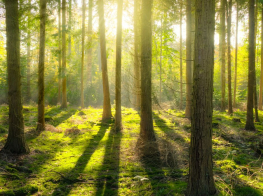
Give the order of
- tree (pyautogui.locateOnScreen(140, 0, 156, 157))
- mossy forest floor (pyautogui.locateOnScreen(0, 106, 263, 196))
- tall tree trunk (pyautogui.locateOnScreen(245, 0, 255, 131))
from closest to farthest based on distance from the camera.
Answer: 1. mossy forest floor (pyautogui.locateOnScreen(0, 106, 263, 196))
2. tree (pyautogui.locateOnScreen(140, 0, 156, 157))
3. tall tree trunk (pyautogui.locateOnScreen(245, 0, 255, 131))

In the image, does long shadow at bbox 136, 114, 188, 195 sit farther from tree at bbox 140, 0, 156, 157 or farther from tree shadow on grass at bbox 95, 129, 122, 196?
tree shadow on grass at bbox 95, 129, 122, 196

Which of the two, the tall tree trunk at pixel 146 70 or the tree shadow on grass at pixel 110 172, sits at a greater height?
the tall tree trunk at pixel 146 70

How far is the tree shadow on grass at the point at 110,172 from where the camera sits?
4.85 meters

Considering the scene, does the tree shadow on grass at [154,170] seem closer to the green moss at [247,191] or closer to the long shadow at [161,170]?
the long shadow at [161,170]

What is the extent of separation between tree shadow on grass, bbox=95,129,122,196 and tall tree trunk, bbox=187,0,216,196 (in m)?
1.87

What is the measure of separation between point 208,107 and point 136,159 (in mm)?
3522

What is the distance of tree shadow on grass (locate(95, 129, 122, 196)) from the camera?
4.85m

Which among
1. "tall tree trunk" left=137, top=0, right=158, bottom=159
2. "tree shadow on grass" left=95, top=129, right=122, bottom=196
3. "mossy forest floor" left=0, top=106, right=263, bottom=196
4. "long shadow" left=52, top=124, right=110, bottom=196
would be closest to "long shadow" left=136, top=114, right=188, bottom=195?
"mossy forest floor" left=0, top=106, right=263, bottom=196

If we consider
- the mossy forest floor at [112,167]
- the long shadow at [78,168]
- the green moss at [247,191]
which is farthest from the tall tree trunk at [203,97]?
the long shadow at [78,168]

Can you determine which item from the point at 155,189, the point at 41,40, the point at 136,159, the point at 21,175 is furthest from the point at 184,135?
the point at 41,40

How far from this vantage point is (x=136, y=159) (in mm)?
6742

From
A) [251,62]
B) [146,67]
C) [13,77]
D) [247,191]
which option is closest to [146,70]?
[146,67]

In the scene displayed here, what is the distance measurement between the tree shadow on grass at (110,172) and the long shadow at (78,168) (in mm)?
536

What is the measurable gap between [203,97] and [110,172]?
3.35 meters
